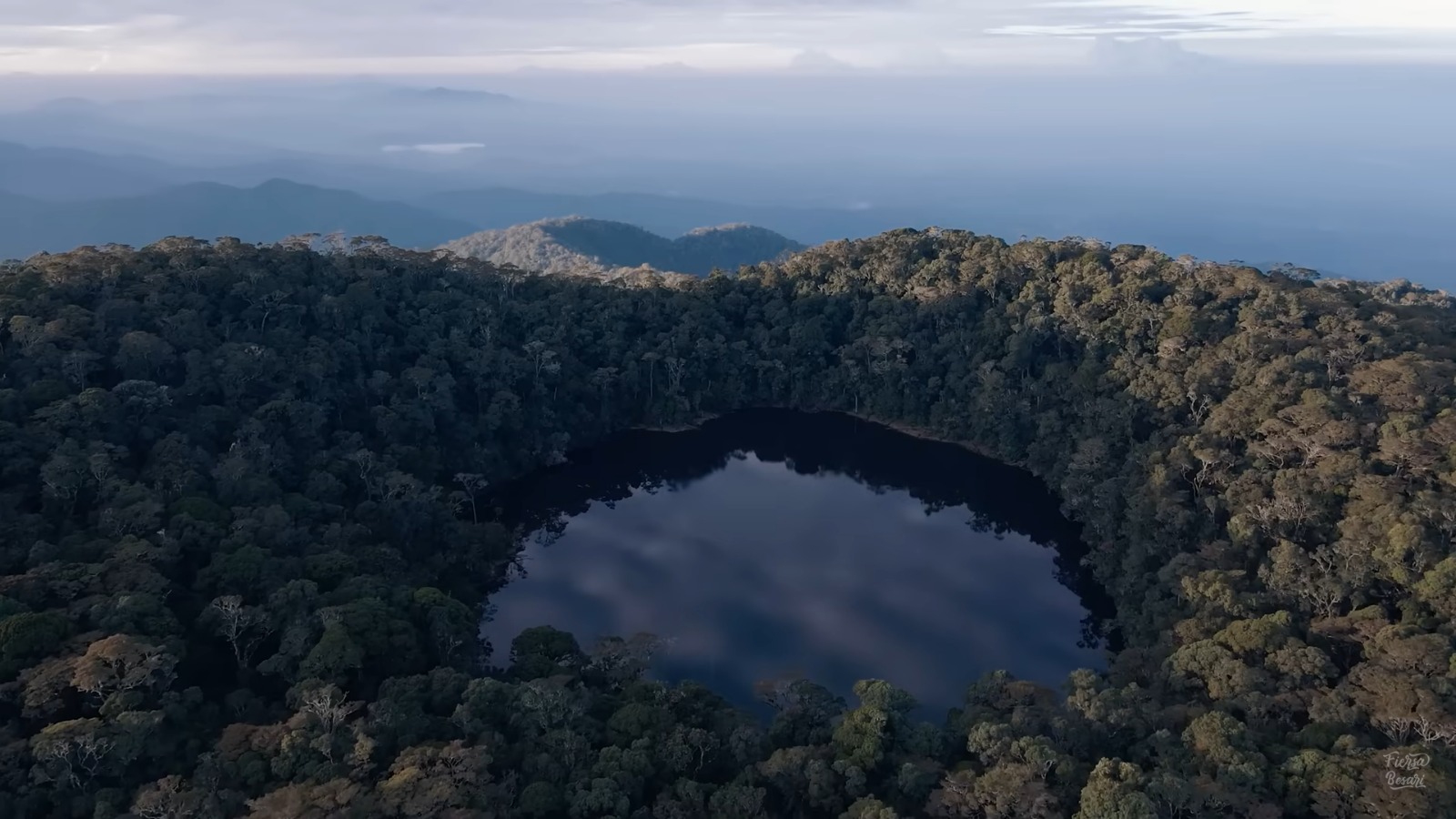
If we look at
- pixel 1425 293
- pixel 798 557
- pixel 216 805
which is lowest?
pixel 798 557

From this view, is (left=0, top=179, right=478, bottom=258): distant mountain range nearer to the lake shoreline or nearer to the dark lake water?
the lake shoreline

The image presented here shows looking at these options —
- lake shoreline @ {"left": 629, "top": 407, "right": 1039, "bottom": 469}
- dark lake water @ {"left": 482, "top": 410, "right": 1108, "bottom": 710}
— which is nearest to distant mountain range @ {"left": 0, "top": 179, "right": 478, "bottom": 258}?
lake shoreline @ {"left": 629, "top": 407, "right": 1039, "bottom": 469}

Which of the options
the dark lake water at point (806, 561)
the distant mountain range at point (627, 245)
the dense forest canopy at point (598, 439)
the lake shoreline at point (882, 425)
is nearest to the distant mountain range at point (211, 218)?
the distant mountain range at point (627, 245)

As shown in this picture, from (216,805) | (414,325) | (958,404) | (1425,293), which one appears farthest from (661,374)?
(1425,293)

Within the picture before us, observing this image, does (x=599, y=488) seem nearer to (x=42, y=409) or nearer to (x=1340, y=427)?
(x=42, y=409)

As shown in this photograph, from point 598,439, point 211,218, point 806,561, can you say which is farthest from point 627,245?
point 211,218

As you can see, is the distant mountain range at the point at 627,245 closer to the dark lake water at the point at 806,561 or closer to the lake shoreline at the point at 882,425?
the lake shoreline at the point at 882,425
